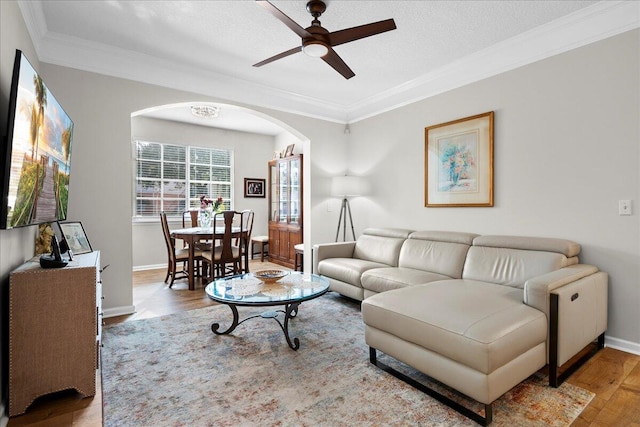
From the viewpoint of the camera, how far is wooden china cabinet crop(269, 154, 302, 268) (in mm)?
5824

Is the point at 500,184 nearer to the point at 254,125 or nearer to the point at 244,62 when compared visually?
the point at 244,62

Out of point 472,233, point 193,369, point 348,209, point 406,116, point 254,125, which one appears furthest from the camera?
point 254,125

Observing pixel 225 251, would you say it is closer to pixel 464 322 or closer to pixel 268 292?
pixel 268 292

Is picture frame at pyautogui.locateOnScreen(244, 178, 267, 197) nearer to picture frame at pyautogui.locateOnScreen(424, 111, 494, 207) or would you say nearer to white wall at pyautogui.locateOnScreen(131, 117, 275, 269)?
white wall at pyautogui.locateOnScreen(131, 117, 275, 269)

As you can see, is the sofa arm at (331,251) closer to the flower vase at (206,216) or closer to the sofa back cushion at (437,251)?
the sofa back cushion at (437,251)

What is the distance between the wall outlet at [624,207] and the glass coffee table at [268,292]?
2.36 meters

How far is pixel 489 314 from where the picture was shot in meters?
1.84

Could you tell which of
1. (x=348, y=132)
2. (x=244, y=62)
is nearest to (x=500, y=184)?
(x=348, y=132)

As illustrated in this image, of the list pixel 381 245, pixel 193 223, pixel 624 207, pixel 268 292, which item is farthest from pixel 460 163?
pixel 193 223

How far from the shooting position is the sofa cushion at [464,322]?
1644mm

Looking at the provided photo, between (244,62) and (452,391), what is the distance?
3506mm

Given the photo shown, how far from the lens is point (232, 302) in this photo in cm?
237

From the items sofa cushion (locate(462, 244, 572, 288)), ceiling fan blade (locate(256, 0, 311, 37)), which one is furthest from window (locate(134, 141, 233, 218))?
sofa cushion (locate(462, 244, 572, 288))

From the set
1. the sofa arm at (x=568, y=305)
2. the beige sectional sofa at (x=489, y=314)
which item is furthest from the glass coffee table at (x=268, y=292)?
the sofa arm at (x=568, y=305)
